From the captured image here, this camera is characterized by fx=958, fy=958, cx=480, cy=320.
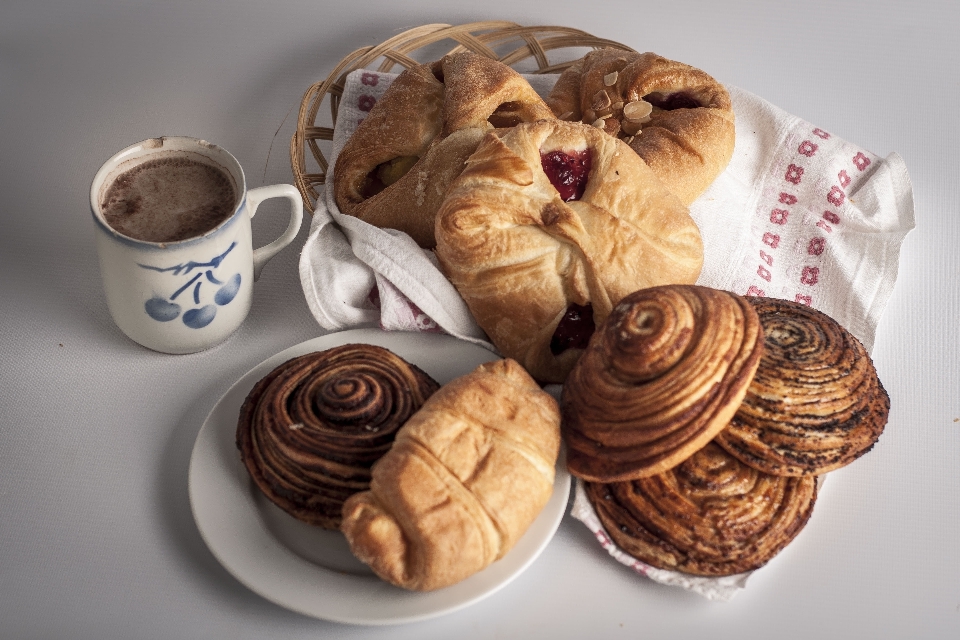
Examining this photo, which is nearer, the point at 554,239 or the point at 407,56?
the point at 554,239

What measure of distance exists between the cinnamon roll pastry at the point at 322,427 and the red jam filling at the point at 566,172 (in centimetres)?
66

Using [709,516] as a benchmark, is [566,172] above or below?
above

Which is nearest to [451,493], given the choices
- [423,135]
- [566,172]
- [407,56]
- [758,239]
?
[566,172]

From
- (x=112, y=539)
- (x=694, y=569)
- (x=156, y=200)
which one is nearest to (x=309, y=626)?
(x=112, y=539)

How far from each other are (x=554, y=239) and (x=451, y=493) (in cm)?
77

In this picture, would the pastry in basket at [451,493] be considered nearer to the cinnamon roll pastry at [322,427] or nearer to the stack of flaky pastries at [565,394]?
the stack of flaky pastries at [565,394]

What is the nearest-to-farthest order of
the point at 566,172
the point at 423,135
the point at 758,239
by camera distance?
the point at 566,172
the point at 423,135
the point at 758,239

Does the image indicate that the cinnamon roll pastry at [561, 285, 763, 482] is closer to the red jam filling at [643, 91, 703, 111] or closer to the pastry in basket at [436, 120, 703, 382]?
the pastry in basket at [436, 120, 703, 382]

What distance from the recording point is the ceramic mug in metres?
2.28

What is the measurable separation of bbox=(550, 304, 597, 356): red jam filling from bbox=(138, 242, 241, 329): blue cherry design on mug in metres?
0.85

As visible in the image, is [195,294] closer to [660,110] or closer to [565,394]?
[565,394]

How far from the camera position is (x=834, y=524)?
2381 millimetres

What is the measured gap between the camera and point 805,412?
6.99 feet

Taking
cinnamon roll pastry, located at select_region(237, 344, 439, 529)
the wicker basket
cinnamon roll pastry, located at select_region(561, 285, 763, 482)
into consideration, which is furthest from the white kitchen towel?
cinnamon roll pastry, located at select_region(561, 285, 763, 482)
